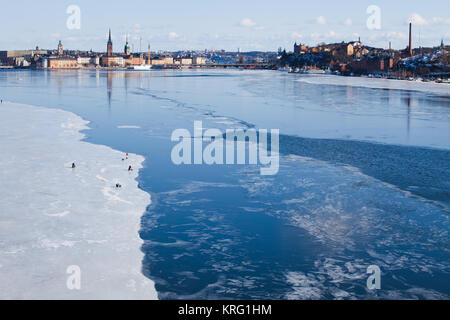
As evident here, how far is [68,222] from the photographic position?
738 cm

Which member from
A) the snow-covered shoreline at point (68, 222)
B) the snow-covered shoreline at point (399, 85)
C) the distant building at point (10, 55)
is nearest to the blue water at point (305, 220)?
the snow-covered shoreline at point (68, 222)

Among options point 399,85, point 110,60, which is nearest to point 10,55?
point 110,60

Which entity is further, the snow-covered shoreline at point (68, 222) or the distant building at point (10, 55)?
the distant building at point (10, 55)

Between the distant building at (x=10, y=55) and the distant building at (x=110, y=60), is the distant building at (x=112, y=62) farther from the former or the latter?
the distant building at (x=10, y=55)

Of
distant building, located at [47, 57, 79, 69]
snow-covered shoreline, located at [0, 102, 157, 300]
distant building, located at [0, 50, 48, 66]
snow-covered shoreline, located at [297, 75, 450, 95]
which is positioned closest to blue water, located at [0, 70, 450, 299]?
snow-covered shoreline, located at [0, 102, 157, 300]

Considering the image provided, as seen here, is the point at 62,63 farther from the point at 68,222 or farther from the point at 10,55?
the point at 68,222

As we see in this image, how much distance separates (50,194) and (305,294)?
16.9ft

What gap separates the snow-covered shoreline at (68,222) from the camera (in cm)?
545

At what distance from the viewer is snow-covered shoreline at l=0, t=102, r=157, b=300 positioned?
5453 mm

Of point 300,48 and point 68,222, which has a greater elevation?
point 300,48

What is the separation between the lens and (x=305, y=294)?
17.8 feet

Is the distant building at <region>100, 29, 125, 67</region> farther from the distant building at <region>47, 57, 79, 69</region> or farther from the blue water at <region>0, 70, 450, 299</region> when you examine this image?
the blue water at <region>0, 70, 450, 299</region>
